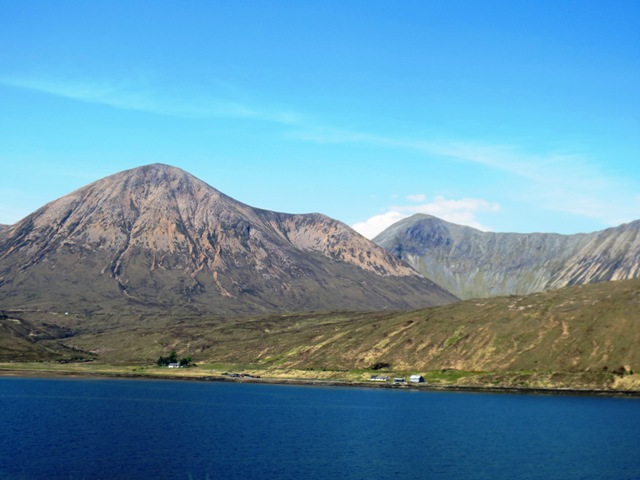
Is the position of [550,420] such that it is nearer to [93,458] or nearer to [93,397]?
[93,458]

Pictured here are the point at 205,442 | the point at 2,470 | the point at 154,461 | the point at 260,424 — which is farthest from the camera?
the point at 260,424

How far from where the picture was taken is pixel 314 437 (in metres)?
105

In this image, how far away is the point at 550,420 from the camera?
420 ft

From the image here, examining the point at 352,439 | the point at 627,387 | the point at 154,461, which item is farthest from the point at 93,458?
the point at 627,387

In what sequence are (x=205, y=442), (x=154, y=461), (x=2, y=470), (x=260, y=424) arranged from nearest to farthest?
(x=2, y=470) → (x=154, y=461) → (x=205, y=442) → (x=260, y=424)

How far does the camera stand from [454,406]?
153750 mm

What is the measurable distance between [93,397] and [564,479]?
117003mm

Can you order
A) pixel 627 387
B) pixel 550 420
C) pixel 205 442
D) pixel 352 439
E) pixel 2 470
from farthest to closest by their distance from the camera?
pixel 627 387 → pixel 550 420 → pixel 352 439 → pixel 205 442 → pixel 2 470

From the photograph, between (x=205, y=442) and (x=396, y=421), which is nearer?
(x=205, y=442)

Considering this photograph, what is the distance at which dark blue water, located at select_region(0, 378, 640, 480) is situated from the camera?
259ft

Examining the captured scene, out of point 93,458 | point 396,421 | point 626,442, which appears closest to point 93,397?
point 396,421

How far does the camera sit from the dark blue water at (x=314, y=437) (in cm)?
7900

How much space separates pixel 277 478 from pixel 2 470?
28.3m

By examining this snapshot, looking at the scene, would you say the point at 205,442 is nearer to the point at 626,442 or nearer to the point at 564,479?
the point at 564,479
